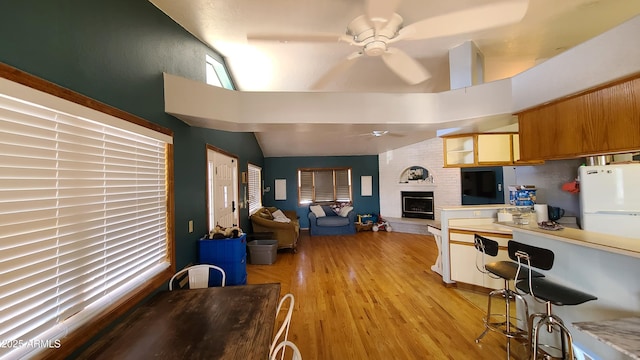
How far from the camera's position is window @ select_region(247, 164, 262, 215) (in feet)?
18.9

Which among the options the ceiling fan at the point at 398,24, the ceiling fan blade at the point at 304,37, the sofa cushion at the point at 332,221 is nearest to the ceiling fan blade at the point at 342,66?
the ceiling fan at the point at 398,24

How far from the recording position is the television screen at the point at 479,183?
609 cm

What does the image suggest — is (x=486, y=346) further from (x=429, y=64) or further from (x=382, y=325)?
(x=429, y=64)

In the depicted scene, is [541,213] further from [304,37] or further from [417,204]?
[417,204]

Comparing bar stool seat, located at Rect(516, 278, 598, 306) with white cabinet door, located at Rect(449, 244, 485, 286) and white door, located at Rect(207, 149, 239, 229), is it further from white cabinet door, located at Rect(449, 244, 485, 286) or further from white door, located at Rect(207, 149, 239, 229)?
white door, located at Rect(207, 149, 239, 229)

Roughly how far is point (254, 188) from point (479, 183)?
5867 mm

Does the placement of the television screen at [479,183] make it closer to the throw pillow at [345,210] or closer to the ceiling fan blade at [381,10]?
the throw pillow at [345,210]

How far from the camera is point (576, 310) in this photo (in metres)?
1.83

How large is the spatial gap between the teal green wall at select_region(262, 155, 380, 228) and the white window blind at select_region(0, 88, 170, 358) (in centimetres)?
571

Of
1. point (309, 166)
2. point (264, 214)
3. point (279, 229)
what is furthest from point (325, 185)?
point (279, 229)

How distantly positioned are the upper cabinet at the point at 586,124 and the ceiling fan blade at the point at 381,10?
5.29 ft

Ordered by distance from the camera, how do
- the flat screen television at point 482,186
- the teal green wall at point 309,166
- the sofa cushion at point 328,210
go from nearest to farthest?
the flat screen television at point 482,186 < the sofa cushion at point 328,210 < the teal green wall at point 309,166

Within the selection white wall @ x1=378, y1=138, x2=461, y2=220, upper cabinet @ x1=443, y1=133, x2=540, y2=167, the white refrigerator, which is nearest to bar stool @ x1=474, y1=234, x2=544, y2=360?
upper cabinet @ x1=443, y1=133, x2=540, y2=167

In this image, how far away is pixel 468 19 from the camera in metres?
1.54
